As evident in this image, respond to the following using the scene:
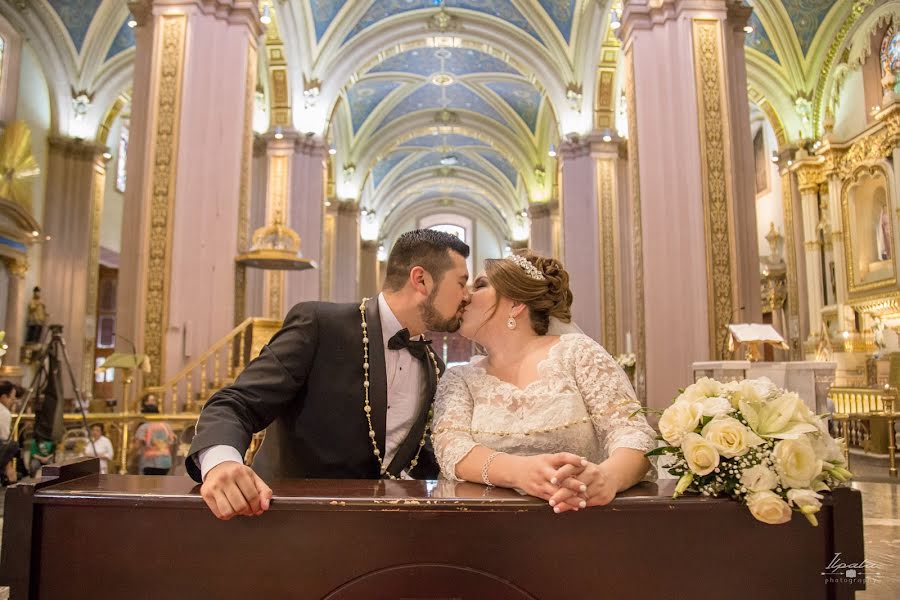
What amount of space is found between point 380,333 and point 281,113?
592 inches

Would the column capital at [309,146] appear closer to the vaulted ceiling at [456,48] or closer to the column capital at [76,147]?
the vaulted ceiling at [456,48]

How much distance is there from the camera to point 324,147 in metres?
16.9

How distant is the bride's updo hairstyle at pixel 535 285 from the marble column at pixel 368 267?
2960 centimetres

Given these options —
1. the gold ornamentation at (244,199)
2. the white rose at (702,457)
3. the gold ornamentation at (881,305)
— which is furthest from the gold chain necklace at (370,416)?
the gold ornamentation at (881,305)

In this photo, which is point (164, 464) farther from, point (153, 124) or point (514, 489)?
point (514, 489)

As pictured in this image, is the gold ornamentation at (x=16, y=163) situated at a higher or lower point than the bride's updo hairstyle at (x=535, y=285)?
higher

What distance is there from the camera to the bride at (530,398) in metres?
1.88

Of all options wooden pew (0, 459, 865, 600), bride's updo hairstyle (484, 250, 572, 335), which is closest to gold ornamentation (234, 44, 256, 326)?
bride's updo hairstyle (484, 250, 572, 335)

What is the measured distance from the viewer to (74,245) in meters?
17.3

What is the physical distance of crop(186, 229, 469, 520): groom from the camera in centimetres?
239

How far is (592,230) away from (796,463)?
15.9 meters

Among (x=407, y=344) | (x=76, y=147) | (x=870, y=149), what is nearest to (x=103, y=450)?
(x=407, y=344)

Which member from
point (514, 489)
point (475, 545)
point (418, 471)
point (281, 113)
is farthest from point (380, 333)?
point (281, 113)

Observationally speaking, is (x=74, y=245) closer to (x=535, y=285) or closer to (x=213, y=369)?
(x=213, y=369)
